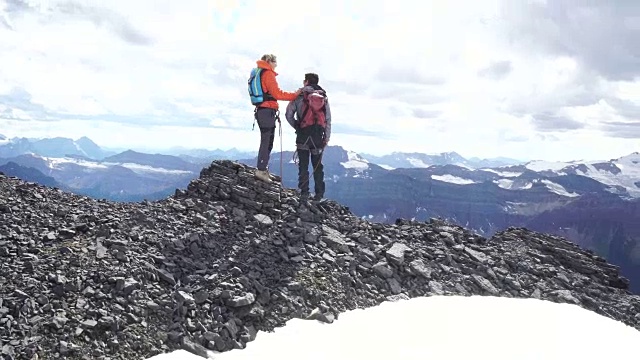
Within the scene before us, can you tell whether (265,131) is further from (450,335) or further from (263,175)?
(450,335)

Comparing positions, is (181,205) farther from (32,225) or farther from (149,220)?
(32,225)

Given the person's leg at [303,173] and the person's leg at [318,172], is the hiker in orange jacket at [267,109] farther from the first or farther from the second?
the person's leg at [318,172]

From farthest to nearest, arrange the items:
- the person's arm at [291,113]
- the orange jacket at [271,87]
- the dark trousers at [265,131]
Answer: the person's arm at [291,113]
the dark trousers at [265,131]
the orange jacket at [271,87]

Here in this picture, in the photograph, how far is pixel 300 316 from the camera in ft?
42.2

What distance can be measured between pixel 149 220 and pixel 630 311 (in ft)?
60.6

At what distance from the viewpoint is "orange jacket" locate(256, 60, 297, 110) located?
18000 millimetres

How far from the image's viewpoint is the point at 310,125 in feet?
63.2

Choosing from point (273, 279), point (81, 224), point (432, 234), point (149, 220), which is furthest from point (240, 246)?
point (432, 234)

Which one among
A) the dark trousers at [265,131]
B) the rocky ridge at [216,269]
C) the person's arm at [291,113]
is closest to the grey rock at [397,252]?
the rocky ridge at [216,269]

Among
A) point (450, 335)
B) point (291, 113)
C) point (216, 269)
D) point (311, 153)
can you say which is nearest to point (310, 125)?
point (291, 113)

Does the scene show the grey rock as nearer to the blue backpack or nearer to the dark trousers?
the dark trousers

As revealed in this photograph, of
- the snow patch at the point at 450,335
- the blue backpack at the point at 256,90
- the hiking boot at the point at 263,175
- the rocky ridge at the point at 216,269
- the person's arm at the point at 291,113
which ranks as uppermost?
the blue backpack at the point at 256,90

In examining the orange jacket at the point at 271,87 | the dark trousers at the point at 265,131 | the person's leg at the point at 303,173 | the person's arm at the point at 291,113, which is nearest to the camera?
the orange jacket at the point at 271,87

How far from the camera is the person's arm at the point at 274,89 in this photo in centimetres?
1811
